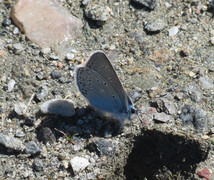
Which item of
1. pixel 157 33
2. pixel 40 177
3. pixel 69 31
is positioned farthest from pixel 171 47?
pixel 40 177

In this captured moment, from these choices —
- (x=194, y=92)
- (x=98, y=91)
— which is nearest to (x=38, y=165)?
(x=98, y=91)

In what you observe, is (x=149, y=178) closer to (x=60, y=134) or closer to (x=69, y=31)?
(x=60, y=134)

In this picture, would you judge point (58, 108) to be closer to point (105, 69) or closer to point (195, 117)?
point (105, 69)

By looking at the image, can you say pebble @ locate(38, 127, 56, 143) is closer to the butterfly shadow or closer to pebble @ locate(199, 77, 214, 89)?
the butterfly shadow

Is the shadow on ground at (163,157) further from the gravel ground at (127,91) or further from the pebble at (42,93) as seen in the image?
the pebble at (42,93)

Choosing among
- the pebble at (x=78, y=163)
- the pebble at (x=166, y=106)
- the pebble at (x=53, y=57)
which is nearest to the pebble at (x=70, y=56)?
the pebble at (x=53, y=57)
